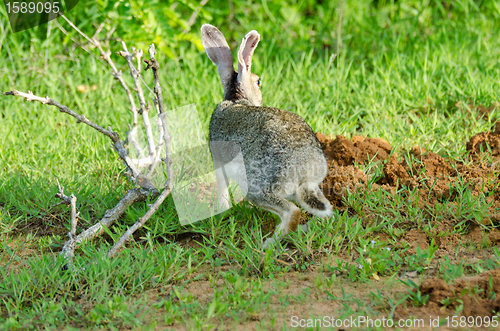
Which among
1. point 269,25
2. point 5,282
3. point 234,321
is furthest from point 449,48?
point 5,282

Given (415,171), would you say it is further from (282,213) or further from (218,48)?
(218,48)

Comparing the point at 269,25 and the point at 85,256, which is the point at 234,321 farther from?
the point at 269,25

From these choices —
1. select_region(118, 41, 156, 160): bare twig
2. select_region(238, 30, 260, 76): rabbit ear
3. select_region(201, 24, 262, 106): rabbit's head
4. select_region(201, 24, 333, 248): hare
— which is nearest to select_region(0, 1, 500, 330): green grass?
select_region(201, 24, 333, 248): hare

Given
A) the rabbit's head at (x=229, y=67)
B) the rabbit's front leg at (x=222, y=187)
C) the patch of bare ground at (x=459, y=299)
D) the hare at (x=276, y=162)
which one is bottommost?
the patch of bare ground at (x=459, y=299)

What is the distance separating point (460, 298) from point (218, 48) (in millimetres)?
2731

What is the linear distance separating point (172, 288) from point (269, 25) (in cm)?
478

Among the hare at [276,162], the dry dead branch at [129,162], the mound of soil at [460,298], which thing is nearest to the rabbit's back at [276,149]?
the hare at [276,162]

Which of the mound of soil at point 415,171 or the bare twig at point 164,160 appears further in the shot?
the mound of soil at point 415,171

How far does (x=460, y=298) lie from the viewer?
2.73 metres

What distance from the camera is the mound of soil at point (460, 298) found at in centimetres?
267

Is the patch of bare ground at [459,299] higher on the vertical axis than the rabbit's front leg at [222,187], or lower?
lower

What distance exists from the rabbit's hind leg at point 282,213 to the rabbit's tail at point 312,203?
2.6 inches

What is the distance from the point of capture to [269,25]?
7109 millimetres

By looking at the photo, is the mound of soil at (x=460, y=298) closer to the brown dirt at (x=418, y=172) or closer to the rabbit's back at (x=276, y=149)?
the brown dirt at (x=418, y=172)
